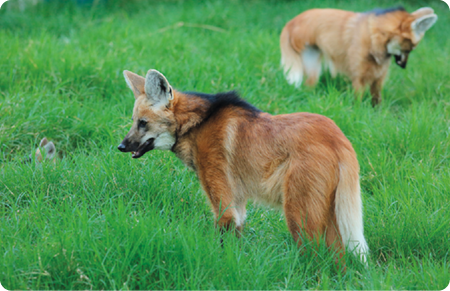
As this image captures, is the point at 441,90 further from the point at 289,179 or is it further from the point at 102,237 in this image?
the point at 102,237

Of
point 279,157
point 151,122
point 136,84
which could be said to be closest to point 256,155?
point 279,157

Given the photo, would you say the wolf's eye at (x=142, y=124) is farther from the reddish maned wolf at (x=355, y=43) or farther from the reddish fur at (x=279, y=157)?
the reddish maned wolf at (x=355, y=43)

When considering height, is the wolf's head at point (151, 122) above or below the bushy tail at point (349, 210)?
above

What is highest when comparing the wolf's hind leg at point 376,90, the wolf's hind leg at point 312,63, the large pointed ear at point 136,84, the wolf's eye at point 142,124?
the large pointed ear at point 136,84

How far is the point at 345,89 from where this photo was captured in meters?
5.62

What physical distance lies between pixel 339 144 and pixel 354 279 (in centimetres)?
79

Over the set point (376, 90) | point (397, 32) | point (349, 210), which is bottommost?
point (376, 90)

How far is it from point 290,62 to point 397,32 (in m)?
1.31

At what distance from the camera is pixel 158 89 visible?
2.88m

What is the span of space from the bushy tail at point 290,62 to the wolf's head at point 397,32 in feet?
3.01

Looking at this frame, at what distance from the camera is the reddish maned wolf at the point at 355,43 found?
526 centimetres

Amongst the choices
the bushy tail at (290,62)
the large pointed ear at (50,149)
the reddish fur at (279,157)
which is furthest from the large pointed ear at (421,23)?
the large pointed ear at (50,149)

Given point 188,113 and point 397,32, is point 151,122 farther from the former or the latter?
point 397,32

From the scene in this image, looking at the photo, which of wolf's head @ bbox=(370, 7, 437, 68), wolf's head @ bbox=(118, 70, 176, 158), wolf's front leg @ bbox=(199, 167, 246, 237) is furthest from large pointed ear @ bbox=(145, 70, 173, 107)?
wolf's head @ bbox=(370, 7, 437, 68)
